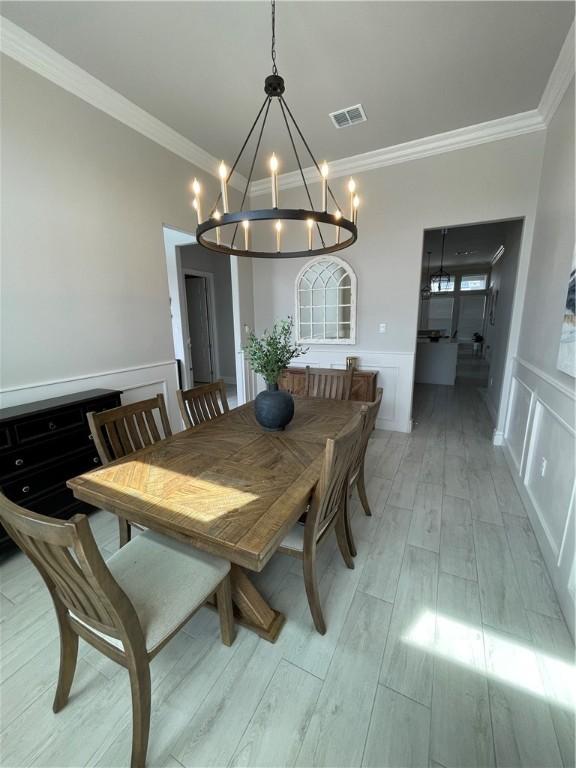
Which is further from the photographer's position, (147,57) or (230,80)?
(230,80)

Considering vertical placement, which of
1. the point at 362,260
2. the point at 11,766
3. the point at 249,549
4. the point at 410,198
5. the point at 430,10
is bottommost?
the point at 11,766

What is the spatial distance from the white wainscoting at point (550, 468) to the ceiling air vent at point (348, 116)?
2.61 metres

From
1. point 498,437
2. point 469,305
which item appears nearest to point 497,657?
point 498,437

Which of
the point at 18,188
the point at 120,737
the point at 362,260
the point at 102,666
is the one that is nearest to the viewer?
the point at 120,737

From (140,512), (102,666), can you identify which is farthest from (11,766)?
(140,512)

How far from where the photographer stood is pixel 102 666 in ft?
4.24

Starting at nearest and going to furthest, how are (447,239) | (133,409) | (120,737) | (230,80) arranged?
1. (120,737)
2. (133,409)
3. (230,80)
4. (447,239)

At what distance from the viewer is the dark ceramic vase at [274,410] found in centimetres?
184

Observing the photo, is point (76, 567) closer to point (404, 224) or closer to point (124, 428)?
point (124, 428)

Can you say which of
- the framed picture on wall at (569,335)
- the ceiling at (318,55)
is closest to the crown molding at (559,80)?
the ceiling at (318,55)

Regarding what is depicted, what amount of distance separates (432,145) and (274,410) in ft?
10.7

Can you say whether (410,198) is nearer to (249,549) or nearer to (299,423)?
(299,423)

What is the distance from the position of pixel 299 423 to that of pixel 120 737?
1.50 m

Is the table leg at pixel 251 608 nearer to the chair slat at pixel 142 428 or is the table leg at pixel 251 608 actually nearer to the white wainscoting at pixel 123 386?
the chair slat at pixel 142 428
